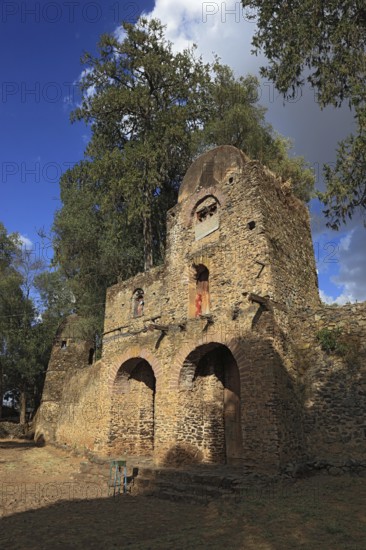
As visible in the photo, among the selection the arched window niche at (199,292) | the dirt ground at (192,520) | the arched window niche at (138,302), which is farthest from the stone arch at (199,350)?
the arched window niche at (138,302)

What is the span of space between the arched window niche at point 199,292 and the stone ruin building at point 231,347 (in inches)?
1.4

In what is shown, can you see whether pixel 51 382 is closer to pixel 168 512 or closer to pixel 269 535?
pixel 168 512

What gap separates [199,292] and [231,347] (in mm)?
2976

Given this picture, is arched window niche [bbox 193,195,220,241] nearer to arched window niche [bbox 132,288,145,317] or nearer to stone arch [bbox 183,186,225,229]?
stone arch [bbox 183,186,225,229]

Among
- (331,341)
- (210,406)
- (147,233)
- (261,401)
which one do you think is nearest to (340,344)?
(331,341)

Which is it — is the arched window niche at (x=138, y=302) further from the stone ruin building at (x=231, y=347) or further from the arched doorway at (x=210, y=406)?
the arched doorway at (x=210, y=406)

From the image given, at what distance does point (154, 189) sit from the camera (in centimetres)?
1941

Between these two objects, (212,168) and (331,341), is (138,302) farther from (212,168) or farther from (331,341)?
(331,341)

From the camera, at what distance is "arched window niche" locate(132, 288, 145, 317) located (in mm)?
15109

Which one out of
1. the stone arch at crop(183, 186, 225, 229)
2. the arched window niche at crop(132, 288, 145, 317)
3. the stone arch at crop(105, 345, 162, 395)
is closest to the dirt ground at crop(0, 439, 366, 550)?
the stone arch at crop(105, 345, 162, 395)

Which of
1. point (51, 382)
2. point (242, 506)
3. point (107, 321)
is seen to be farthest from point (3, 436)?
point (242, 506)

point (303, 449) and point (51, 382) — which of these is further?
point (51, 382)

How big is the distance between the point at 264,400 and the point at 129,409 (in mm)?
6278

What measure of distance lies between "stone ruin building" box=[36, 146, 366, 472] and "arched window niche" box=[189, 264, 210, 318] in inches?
1.4
